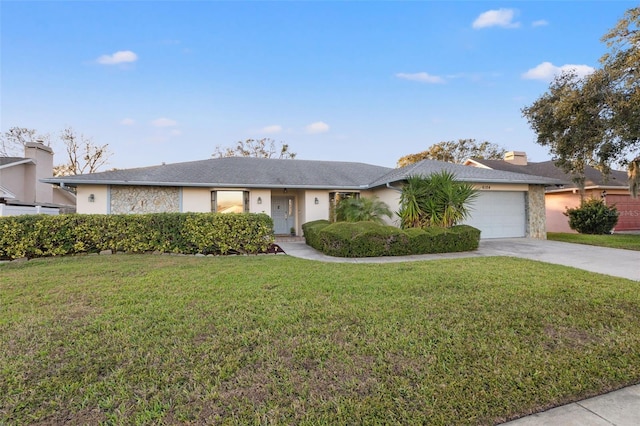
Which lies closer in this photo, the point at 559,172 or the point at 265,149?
the point at 559,172

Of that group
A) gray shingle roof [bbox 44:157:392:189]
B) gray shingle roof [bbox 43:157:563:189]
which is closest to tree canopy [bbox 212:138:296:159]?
gray shingle roof [bbox 44:157:392:189]

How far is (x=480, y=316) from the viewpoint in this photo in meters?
3.79

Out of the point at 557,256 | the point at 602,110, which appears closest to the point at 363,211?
the point at 557,256

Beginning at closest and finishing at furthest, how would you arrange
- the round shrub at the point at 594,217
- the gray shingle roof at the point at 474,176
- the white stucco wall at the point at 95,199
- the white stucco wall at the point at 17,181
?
the white stucco wall at the point at 95,199
the gray shingle roof at the point at 474,176
the round shrub at the point at 594,217
the white stucco wall at the point at 17,181

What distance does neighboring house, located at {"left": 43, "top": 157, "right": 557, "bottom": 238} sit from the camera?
39.5ft

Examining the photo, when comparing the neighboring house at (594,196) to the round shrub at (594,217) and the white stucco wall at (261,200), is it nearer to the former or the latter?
the round shrub at (594,217)

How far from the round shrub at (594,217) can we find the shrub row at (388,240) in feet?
30.6

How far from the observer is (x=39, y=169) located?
61.0ft

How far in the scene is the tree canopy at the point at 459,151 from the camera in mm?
34031

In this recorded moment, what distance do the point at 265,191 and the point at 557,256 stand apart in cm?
1092

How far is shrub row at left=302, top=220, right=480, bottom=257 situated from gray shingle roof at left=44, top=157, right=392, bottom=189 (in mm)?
4930

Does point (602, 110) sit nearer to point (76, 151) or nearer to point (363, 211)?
point (363, 211)

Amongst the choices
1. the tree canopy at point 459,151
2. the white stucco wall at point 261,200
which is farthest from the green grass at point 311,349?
the tree canopy at point 459,151

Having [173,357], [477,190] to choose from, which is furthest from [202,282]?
[477,190]
